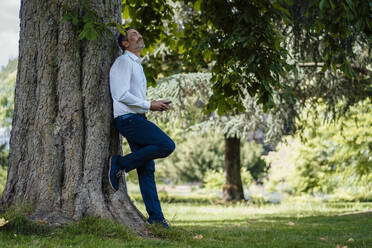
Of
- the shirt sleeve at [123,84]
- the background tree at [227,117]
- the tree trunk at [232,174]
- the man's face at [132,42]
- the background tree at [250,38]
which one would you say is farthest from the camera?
the tree trunk at [232,174]

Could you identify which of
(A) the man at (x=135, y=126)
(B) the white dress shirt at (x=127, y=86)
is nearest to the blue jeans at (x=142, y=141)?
(A) the man at (x=135, y=126)

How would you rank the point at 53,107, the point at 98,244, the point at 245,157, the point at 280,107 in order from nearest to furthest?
the point at 98,244 → the point at 53,107 → the point at 280,107 → the point at 245,157

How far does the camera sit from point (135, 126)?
456cm

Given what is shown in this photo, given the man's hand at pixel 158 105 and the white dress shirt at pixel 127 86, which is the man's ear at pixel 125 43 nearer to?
the white dress shirt at pixel 127 86

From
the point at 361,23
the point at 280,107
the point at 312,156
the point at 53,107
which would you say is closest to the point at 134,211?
the point at 53,107

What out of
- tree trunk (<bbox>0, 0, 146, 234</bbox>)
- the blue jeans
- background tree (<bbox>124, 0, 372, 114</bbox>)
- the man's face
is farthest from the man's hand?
background tree (<bbox>124, 0, 372, 114</bbox>)

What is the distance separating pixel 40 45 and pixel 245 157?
42545mm

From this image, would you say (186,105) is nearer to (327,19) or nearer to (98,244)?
(327,19)

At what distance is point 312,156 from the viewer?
827 inches

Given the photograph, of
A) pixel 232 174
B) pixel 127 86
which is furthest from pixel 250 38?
pixel 232 174

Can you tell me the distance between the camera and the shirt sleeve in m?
4.48

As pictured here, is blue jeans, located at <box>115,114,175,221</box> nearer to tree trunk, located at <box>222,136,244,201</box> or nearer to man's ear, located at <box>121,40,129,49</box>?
man's ear, located at <box>121,40,129,49</box>

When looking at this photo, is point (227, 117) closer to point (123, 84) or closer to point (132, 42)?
point (132, 42)

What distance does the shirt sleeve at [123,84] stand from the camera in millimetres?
4484
